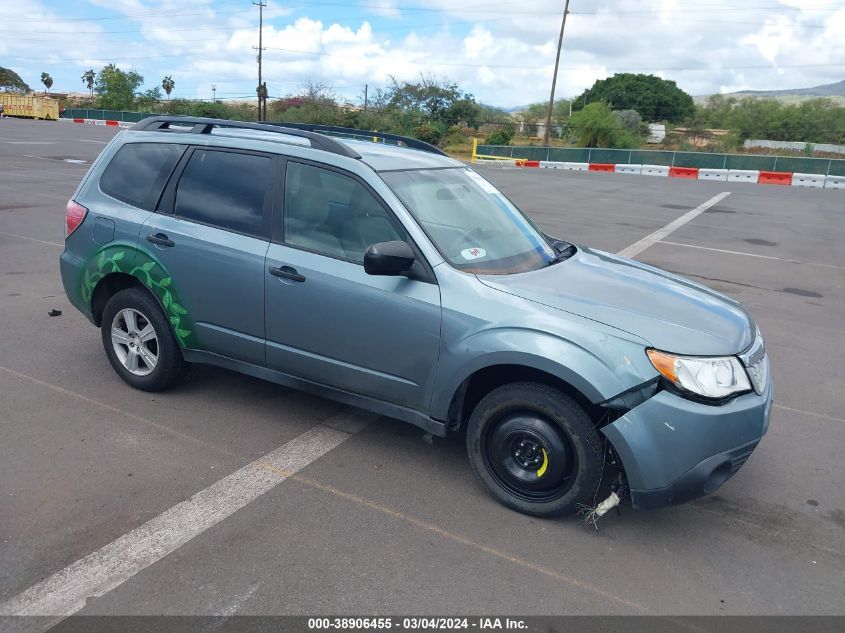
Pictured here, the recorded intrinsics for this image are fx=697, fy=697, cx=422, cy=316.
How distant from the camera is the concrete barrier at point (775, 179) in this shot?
99.6 feet

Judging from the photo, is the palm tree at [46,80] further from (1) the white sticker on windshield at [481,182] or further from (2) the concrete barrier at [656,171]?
(1) the white sticker on windshield at [481,182]

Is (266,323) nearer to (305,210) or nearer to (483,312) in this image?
(305,210)

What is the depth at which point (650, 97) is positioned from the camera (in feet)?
300

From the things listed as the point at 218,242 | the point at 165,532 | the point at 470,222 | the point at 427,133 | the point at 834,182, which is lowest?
the point at 165,532

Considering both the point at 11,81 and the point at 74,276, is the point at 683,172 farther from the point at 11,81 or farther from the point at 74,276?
the point at 11,81

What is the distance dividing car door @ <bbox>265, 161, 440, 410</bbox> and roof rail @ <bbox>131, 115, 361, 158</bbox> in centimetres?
15

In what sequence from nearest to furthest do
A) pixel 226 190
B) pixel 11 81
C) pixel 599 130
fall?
pixel 226 190
pixel 599 130
pixel 11 81

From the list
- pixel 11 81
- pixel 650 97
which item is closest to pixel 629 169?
pixel 650 97

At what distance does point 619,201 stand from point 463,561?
724 inches

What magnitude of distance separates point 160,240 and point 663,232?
39.0 feet

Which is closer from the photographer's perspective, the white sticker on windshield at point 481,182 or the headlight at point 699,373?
the headlight at point 699,373

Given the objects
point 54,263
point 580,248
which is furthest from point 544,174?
point 580,248

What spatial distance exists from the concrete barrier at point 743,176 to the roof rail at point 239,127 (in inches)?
1246

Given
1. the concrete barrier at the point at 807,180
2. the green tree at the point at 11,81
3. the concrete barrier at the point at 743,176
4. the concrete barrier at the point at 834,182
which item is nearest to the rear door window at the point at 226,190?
the concrete barrier at the point at 807,180
